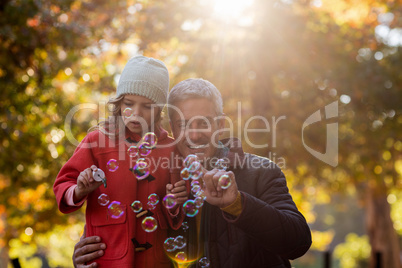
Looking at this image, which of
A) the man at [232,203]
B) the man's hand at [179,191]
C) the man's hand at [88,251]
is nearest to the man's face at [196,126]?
the man at [232,203]

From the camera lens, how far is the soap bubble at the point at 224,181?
6.72 feet

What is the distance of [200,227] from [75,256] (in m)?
0.73

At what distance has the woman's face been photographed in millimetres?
2844

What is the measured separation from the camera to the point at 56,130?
9492 mm

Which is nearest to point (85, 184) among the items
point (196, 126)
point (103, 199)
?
point (103, 199)

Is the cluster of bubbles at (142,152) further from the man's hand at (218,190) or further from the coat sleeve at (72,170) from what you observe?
the man's hand at (218,190)

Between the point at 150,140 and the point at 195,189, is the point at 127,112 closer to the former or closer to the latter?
the point at 150,140

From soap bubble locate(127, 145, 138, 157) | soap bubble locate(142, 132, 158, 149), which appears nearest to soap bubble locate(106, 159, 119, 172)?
soap bubble locate(127, 145, 138, 157)

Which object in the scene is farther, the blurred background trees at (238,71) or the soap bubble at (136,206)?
the blurred background trees at (238,71)

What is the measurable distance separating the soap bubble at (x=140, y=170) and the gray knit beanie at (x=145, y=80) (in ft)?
1.51

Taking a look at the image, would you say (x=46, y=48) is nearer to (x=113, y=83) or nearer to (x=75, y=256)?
(x=113, y=83)


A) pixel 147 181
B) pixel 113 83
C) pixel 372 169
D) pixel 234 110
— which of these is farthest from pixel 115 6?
pixel 147 181

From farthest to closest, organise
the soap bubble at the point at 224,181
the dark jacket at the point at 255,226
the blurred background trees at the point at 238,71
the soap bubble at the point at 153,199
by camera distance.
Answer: the blurred background trees at the point at 238,71 → the soap bubble at the point at 153,199 → the dark jacket at the point at 255,226 → the soap bubble at the point at 224,181

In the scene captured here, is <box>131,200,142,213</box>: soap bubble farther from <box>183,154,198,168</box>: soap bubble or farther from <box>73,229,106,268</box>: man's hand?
<box>183,154,198,168</box>: soap bubble
